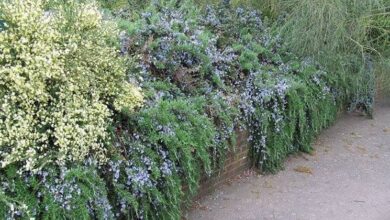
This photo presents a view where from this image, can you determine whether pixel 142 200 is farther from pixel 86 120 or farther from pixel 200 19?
pixel 200 19

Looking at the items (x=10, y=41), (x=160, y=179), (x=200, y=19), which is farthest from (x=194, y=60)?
(x=10, y=41)

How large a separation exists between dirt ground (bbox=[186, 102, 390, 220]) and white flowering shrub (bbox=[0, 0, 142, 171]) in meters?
1.44

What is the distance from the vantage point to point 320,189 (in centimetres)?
514

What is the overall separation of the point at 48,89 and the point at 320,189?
2924 millimetres

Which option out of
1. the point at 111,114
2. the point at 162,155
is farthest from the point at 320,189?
the point at 111,114

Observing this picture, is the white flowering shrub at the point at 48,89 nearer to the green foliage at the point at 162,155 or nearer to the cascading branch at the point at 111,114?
the cascading branch at the point at 111,114

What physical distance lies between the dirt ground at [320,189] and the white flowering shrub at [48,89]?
1.44 m

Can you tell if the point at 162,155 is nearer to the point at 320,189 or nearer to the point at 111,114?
the point at 111,114

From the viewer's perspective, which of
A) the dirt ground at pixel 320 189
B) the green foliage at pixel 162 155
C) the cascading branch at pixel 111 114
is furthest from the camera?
the dirt ground at pixel 320 189

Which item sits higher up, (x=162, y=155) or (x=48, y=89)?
(x=48, y=89)

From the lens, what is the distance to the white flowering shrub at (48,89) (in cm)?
310

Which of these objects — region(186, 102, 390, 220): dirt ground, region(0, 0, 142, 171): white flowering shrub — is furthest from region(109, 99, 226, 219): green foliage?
region(186, 102, 390, 220): dirt ground

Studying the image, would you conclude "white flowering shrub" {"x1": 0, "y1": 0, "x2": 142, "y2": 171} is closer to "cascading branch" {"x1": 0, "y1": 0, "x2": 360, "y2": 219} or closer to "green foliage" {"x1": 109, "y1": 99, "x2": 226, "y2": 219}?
"cascading branch" {"x1": 0, "y1": 0, "x2": 360, "y2": 219}

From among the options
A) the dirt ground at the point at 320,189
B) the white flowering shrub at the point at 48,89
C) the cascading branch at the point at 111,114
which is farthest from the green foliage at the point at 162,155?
the dirt ground at the point at 320,189
